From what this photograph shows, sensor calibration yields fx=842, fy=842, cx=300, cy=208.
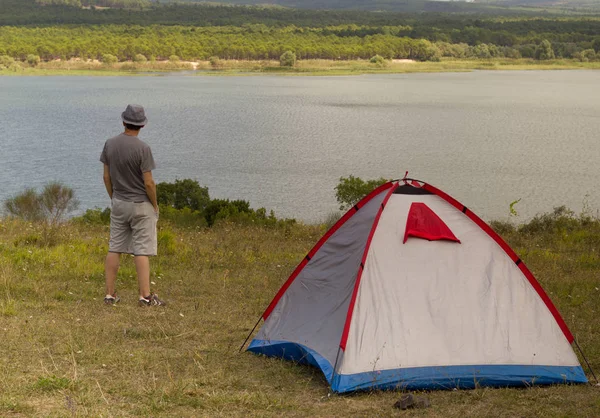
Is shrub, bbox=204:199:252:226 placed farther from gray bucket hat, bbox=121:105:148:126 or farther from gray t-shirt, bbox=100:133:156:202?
gray bucket hat, bbox=121:105:148:126

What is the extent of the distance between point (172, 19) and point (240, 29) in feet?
98.4

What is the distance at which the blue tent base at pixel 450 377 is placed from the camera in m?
5.23

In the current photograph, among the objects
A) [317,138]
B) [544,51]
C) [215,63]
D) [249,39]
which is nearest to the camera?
[317,138]

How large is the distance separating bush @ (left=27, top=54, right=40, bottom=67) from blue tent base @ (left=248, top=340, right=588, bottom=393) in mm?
95117

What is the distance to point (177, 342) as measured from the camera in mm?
6211

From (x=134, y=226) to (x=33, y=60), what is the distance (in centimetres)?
9322

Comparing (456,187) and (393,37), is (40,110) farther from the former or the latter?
(393,37)

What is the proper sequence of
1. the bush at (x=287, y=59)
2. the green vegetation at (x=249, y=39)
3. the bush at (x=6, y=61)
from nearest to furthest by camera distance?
the bush at (x=6, y=61) → the green vegetation at (x=249, y=39) → the bush at (x=287, y=59)

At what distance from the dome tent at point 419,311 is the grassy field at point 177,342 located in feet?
0.53

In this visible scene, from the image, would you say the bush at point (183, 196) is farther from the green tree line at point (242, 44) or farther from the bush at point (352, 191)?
the green tree line at point (242, 44)

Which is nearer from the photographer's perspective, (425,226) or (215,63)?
(425,226)

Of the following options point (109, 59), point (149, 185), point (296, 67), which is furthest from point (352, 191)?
point (296, 67)

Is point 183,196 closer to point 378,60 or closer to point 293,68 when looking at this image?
point 293,68

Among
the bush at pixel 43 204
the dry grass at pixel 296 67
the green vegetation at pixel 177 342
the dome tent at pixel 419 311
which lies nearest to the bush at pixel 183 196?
the bush at pixel 43 204
